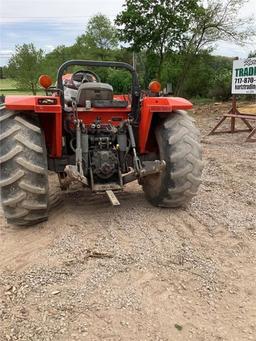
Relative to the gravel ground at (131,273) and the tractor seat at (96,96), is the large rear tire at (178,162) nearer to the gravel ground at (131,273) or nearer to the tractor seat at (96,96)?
the gravel ground at (131,273)

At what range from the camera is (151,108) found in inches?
183

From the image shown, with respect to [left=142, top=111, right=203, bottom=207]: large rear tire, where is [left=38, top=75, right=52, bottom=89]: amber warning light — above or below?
above

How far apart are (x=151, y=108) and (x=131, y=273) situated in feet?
6.15

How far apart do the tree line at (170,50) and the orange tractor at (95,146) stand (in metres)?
11.9

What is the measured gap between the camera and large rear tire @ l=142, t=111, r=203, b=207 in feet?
15.3

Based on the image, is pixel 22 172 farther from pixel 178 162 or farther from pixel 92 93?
pixel 178 162

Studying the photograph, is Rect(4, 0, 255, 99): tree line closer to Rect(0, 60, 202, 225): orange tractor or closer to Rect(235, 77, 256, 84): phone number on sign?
Rect(235, 77, 256, 84): phone number on sign

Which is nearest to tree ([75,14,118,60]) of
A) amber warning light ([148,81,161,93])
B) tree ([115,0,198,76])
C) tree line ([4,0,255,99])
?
tree line ([4,0,255,99])

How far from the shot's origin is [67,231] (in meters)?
4.22

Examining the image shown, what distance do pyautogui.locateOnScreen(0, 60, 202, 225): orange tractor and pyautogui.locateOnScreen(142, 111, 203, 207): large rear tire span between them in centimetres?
1

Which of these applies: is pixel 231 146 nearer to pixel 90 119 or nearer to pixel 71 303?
pixel 90 119

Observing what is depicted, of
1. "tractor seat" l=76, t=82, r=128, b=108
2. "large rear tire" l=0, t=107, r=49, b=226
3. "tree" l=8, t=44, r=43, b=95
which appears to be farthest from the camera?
"tree" l=8, t=44, r=43, b=95

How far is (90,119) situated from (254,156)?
4.37 meters

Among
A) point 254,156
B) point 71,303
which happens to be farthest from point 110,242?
point 254,156
